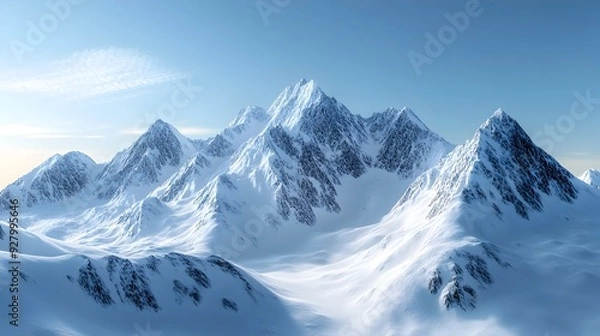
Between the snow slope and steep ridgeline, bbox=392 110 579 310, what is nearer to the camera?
the snow slope

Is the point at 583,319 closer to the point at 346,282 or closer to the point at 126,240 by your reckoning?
the point at 346,282

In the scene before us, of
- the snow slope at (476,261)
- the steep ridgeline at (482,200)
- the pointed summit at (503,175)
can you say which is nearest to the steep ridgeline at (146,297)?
the snow slope at (476,261)

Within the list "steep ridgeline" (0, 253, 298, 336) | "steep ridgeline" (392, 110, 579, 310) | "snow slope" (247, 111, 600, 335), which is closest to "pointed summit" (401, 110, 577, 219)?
"steep ridgeline" (392, 110, 579, 310)

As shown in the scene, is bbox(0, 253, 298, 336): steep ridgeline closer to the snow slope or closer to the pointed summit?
the snow slope

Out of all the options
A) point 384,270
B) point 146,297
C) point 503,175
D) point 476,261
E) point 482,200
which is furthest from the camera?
point 503,175

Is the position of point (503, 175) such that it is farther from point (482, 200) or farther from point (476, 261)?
point (476, 261)

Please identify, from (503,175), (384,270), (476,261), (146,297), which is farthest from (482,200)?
(146,297)

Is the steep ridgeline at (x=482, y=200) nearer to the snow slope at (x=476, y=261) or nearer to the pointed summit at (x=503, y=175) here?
the pointed summit at (x=503, y=175)

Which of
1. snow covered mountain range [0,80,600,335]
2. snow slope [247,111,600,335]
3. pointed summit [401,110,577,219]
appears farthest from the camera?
pointed summit [401,110,577,219]

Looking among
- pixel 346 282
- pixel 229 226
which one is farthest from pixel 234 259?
pixel 346 282
